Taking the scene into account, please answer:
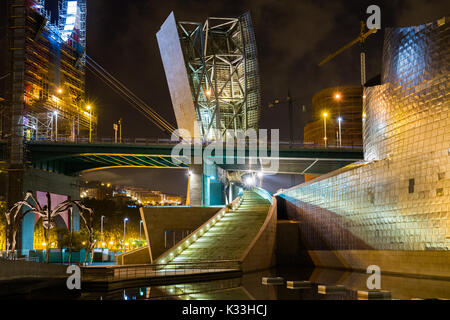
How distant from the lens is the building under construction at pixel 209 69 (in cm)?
5253

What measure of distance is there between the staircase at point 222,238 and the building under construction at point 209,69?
803 inches

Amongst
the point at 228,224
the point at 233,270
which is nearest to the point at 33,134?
the point at 228,224

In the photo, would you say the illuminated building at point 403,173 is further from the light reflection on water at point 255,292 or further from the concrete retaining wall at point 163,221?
the concrete retaining wall at point 163,221

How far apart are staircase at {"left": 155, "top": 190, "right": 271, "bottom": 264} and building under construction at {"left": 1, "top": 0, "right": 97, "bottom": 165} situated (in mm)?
24768

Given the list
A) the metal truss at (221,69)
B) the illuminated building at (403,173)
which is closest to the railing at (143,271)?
the illuminated building at (403,173)

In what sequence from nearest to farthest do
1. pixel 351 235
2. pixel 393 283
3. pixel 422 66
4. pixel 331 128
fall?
1. pixel 393 283
2. pixel 422 66
3. pixel 351 235
4. pixel 331 128

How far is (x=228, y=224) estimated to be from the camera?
30141 millimetres

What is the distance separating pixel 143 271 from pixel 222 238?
8.61 meters

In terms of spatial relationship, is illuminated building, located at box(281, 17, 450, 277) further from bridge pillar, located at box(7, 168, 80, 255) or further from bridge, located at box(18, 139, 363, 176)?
bridge pillar, located at box(7, 168, 80, 255)

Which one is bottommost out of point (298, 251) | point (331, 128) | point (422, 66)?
point (298, 251)

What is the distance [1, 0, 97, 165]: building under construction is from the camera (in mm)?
47156

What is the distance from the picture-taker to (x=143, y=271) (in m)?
19.0
